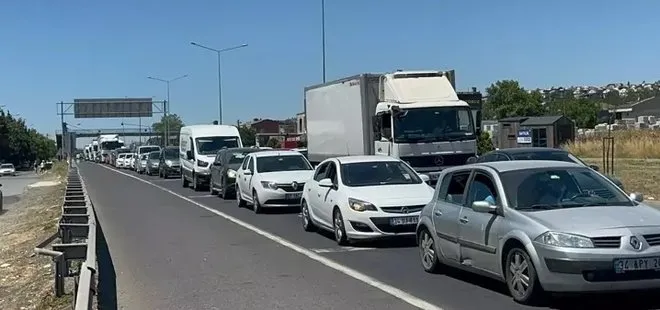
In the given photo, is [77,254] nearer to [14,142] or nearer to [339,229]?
[339,229]

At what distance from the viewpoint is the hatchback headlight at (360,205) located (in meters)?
14.3

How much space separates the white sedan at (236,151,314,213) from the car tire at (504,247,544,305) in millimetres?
13026

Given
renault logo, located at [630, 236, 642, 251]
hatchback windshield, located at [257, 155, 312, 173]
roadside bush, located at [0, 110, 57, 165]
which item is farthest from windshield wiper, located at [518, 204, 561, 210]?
roadside bush, located at [0, 110, 57, 165]

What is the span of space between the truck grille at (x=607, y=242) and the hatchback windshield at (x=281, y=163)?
602 inches

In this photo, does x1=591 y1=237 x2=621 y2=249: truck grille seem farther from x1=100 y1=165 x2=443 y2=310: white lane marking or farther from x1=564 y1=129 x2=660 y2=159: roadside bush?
x1=564 y1=129 x2=660 y2=159: roadside bush

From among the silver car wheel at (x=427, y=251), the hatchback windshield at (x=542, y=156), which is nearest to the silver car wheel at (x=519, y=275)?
the silver car wheel at (x=427, y=251)

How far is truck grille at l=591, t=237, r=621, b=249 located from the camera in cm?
820

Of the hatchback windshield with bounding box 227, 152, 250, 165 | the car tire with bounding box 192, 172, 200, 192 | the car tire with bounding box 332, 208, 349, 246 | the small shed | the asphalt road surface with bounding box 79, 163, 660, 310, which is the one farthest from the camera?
the small shed

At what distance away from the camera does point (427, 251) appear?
11.4 m

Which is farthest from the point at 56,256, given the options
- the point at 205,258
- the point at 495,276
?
the point at 495,276

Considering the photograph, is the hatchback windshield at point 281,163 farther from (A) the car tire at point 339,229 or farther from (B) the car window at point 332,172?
(A) the car tire at point 339,229

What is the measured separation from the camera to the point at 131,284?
11250 mm

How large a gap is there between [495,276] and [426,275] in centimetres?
178

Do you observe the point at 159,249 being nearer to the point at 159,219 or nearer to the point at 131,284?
the point at 131,284
